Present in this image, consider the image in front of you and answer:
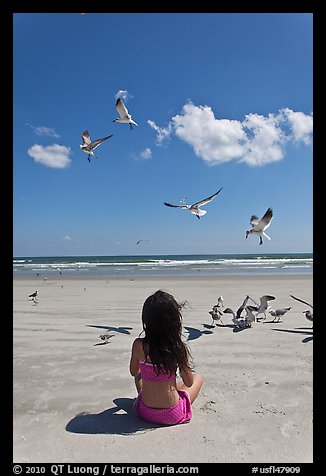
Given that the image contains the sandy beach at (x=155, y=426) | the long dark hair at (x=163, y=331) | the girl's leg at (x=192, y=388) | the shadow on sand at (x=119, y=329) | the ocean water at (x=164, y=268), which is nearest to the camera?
the sandy beach at (x=155, y=426)

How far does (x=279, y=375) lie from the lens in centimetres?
386

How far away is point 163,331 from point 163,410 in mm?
608

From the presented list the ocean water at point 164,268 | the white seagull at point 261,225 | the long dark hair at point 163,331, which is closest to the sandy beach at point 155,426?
the long dark hair at point 163,331

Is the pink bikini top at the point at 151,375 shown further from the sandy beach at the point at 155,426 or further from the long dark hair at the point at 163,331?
the sandy beach at the point at 155,426

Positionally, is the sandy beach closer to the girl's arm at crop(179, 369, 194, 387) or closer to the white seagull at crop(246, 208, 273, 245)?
the girl's arm at crop(179, 369, 194, 387)

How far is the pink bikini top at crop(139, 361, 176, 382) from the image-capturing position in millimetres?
2834

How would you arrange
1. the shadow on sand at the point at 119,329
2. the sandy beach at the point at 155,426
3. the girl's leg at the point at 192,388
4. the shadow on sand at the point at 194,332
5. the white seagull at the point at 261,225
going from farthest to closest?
the white seagull at the point at 261,225 → the shadow on sand at the point at 119,329 → the shadow on sand at the point at 194,332 → the girl's leg at the point at 192,388 → the sandy beach at the point at 155,426

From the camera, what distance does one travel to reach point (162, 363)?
2812 mm

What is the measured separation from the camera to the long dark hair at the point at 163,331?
9.09 ft

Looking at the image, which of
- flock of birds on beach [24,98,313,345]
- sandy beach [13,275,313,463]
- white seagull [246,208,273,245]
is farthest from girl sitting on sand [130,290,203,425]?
white seagull [246,208,273,245]
